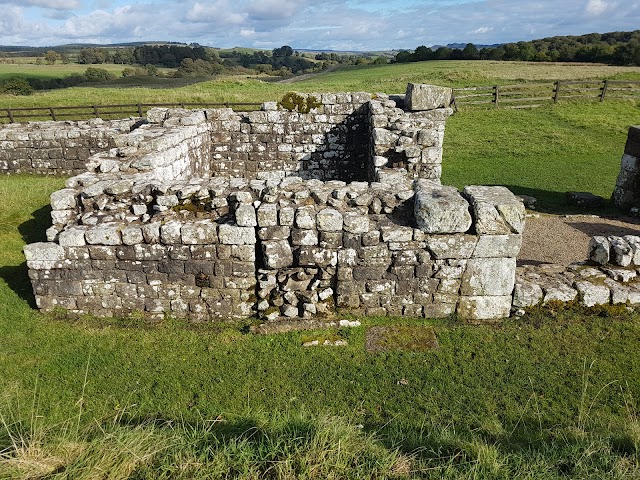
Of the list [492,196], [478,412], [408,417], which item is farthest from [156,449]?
[492,196]

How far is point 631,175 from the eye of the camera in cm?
1247

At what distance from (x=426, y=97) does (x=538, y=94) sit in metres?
18.8

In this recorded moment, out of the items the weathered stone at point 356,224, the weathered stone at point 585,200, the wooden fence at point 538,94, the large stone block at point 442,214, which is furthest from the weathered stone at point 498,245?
the wooden fence at point 538,94

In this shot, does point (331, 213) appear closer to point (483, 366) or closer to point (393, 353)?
point (393, 353)

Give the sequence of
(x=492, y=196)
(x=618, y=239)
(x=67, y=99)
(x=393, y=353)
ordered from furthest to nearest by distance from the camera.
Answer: (x=67, y=99), (x=618, y=239), (x=492, y=196), (x=393, y=353)

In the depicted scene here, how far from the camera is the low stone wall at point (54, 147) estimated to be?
14633 mm

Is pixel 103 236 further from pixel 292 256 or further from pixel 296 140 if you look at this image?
pixel 296 140

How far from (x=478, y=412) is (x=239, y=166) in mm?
10500

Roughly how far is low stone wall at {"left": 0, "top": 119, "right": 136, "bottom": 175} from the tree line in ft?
170

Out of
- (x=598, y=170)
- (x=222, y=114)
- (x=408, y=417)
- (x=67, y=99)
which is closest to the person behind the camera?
(x=408, y=417)

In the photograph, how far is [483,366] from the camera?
5.75 metres

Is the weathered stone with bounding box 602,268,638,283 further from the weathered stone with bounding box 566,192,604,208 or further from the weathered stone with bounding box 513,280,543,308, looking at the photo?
the weathered stone with bounding box 566,192,604,208

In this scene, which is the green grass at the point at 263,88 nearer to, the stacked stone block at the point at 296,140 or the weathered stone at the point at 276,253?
the stacked stone block at the point at 296,140

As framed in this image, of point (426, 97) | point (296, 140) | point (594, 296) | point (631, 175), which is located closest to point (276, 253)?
point (594, 296)
